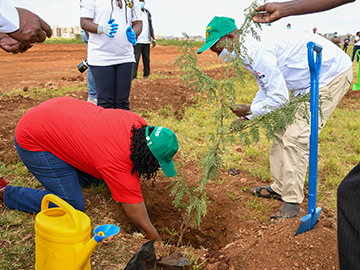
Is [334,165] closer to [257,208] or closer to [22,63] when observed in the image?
[257,208]

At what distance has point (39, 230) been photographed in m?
1.60

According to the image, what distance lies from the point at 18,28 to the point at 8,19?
64 mm

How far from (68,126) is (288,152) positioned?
186cm

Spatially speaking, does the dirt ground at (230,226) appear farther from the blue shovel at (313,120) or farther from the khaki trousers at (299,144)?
the khaki trousers at (299,144)

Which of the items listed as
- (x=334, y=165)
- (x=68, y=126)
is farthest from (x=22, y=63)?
(x=334, y=165)


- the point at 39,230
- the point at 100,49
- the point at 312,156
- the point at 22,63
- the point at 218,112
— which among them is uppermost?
the point at 100,49

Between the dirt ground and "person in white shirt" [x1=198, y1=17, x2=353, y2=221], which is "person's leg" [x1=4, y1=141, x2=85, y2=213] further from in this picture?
"person in white shirt" [x1=198, y1=17, x2=353, y2=221]

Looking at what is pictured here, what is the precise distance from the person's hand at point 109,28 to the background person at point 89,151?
1.06m

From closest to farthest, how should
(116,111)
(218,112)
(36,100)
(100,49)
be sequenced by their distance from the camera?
(218,112) → (116,111) → (100,49) → (36,100)

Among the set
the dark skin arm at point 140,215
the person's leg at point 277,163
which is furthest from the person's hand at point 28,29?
the person's leg at point 277,163

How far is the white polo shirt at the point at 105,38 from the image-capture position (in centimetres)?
314

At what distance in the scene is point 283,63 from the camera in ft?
7.94

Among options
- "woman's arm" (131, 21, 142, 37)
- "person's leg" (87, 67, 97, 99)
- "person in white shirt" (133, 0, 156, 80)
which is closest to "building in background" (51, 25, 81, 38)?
"person in white shirt" (133, 0, 156, 80)

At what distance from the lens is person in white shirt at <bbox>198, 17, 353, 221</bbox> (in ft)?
7.38
